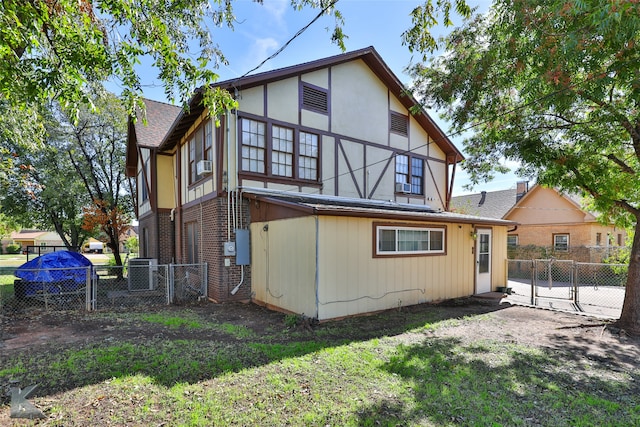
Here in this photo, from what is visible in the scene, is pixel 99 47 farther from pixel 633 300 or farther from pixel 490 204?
pixel 490 204

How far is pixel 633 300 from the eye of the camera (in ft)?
22.7

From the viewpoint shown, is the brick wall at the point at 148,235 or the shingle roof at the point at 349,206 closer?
the shingle roof at the point at 349,206

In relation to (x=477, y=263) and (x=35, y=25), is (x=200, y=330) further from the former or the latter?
(x=477, y=263)

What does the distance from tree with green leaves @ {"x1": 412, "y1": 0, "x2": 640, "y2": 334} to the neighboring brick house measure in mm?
10254

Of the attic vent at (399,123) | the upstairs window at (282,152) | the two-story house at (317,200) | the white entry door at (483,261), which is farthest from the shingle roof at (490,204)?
the upstairs window at (282,152)

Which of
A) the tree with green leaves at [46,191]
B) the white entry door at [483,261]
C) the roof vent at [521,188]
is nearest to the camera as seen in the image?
the white entry door at [483,261]

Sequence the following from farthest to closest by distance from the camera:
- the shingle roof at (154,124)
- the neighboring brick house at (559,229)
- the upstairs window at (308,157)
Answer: the neighboring brick house at (559,229)
the shingle roof at (154,124)
the upstairs window at (308,157)

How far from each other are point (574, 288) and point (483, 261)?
246cm

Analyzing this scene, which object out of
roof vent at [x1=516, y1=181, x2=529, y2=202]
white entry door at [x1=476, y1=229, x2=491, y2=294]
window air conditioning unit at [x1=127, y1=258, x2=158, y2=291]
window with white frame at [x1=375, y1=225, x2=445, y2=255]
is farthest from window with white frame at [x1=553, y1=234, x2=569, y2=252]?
window air conditioning unit at [x1=127, y1=258, x2=158, y2=291]

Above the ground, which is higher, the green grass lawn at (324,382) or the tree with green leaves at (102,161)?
the tree with green leaves at (102,161)

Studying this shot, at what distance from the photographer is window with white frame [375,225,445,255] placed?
8219 mm

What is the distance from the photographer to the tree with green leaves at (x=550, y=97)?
504 cm

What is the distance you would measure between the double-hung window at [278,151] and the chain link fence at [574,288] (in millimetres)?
7182

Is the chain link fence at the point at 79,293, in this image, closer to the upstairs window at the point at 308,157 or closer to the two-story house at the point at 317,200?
the two-story house at the point at 317,200
